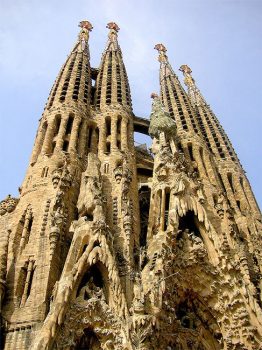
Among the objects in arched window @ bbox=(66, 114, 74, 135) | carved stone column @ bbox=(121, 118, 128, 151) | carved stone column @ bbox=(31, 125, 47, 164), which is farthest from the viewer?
carved stone column @ bbox=(121, 118, 128, 151)

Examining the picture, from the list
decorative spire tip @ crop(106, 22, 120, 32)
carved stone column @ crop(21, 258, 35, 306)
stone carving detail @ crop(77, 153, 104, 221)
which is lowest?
carved stone column @ crop(21, 258, 35, 306)

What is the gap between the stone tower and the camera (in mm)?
13961

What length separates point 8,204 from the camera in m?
19.2

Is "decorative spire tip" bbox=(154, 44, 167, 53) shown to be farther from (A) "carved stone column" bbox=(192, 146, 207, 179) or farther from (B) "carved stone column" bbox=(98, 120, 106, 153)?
(B) "carved stone column" bbox=(98, 120, 106, 153)

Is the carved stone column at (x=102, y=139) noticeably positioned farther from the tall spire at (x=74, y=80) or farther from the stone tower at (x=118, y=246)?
the tall spire at (x=74, y=80)

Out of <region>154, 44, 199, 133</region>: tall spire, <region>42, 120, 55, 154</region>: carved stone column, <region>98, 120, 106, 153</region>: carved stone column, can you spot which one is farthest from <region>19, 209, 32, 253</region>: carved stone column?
<region>154, 44, 199, 133</region>: tall spire

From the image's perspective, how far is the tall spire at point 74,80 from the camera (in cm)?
2606

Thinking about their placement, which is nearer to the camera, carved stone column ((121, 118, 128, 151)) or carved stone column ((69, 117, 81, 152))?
carved stone column ((69, 117, 81, 152))

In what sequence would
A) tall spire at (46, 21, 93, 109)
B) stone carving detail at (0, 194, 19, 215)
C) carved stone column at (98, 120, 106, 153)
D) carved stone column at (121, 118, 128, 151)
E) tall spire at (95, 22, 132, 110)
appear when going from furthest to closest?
1. tall spire at (95, 22, 132, 110)
2. tall spire at (46, 21, 93, 109)
3. carved stone column at (121, 118, 128, 151)
4. carved stone column at (98, 120, 106, 153)
5. stone carving detail at (0, 194, 19, 215)

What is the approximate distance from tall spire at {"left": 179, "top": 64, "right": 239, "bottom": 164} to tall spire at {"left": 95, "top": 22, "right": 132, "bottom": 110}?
22.0ft

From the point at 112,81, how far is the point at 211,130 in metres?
8.31

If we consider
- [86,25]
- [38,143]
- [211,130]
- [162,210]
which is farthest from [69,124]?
[86,25]

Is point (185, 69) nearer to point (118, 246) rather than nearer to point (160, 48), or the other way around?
point (160, 48)

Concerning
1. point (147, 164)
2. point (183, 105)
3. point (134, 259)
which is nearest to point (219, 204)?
point (147, 164)
